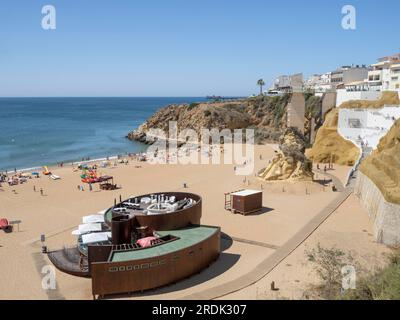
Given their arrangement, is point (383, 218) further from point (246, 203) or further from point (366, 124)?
point (366, 124)

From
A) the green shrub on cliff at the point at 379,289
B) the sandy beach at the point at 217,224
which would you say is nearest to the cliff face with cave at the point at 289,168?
the sandy beach at the point at 217,224

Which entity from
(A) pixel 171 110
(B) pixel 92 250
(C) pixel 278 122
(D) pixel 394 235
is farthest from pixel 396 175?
(A) pixel 171 110

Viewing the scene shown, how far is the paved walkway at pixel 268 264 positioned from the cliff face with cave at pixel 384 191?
2.84 m

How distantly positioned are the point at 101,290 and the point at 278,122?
65.9 m

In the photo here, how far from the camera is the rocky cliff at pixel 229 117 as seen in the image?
76438mm

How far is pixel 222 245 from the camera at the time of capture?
20.2 m

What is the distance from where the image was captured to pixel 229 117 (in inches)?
3091

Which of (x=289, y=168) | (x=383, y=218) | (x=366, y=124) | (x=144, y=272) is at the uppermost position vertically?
(x=366, y=124)

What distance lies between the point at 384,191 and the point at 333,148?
78.5 feet

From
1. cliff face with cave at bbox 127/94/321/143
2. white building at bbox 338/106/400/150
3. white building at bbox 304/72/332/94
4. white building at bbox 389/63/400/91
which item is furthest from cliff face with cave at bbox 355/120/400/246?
white building at bbox 304/72/332/94

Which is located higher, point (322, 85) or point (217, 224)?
point (322, 85)

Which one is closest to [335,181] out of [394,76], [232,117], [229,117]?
[394,76]

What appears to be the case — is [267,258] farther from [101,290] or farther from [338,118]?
[338,118]

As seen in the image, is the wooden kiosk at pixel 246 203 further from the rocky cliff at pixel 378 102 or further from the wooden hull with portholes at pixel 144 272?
the rocky cliff at pixel 378 102
